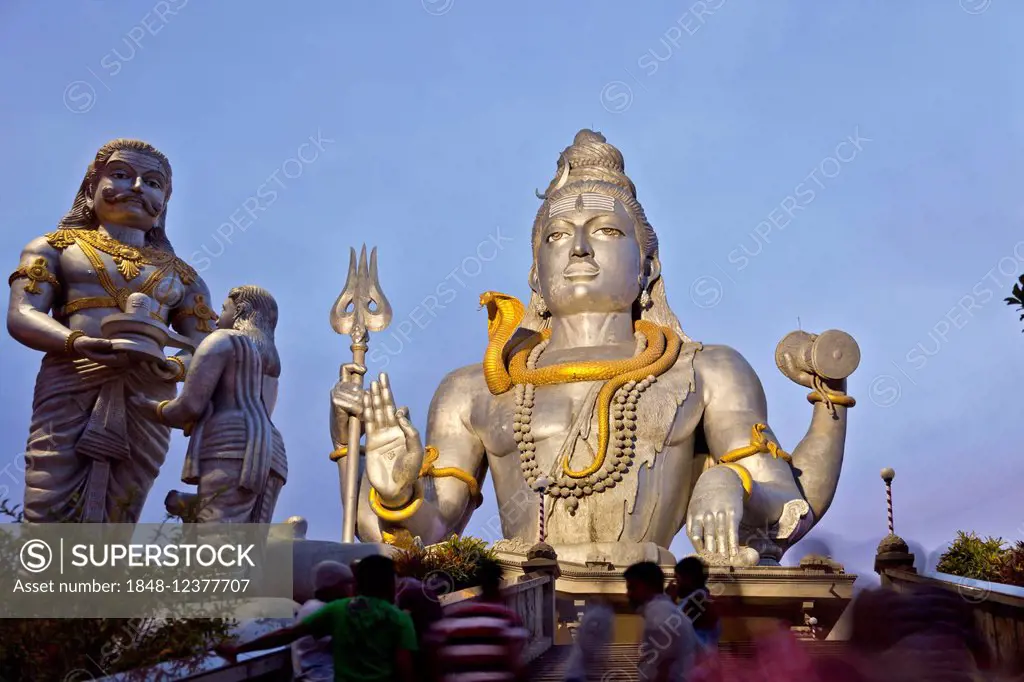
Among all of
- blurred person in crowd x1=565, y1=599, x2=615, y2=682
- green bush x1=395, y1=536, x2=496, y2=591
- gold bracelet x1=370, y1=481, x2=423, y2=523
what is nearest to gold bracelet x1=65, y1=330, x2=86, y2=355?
green bush x1=395, y1=536, x2=496, y2=591

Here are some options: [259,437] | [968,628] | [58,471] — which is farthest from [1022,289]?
[58,471]

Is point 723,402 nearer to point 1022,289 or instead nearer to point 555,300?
point 555,300

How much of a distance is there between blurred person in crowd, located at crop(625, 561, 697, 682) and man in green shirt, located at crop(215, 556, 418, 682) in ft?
3.12

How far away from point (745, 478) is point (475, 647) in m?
6.71

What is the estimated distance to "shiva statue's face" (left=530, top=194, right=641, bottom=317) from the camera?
1364cm

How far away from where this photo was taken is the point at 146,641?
682 cm

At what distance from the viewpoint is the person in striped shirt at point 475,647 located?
236 inches

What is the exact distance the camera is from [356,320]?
1160 centimetres

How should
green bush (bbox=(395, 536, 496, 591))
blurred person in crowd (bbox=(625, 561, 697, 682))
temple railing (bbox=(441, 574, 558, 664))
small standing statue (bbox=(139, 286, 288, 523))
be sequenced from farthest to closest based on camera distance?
green bush (bbox=(395, 536, 496, 591)) < small standing statue (bbox=(139, 286, 288, 523)) < temple railing (bbox=(441, 574, 558, 664)) < blurred person in crowd (bbox=(625, 561, 697, 682))

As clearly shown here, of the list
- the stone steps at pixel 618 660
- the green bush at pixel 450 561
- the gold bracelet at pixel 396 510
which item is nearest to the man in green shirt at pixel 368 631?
the stone steps at pixel 618 660

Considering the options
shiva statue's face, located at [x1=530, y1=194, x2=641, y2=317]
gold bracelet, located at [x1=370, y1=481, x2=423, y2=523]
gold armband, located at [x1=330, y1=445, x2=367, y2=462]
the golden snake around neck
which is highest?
shiva statue's face, located at [x1=530, y1=194, x2=641, y2=317]

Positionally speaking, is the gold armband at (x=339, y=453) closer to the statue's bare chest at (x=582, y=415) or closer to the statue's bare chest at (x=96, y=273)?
the statue's bare chest at (x=582, y=415)

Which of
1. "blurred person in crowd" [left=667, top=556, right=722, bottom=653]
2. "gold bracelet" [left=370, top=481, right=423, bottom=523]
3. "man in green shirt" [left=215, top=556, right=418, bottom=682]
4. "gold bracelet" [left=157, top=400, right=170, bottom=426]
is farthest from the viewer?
"gold bracelet" [left=370, top=481, right=423, bottom=523]

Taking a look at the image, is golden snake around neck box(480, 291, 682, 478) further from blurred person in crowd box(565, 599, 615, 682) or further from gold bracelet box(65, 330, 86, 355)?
blurred person in crowd box(565, 599, 615, 682)
